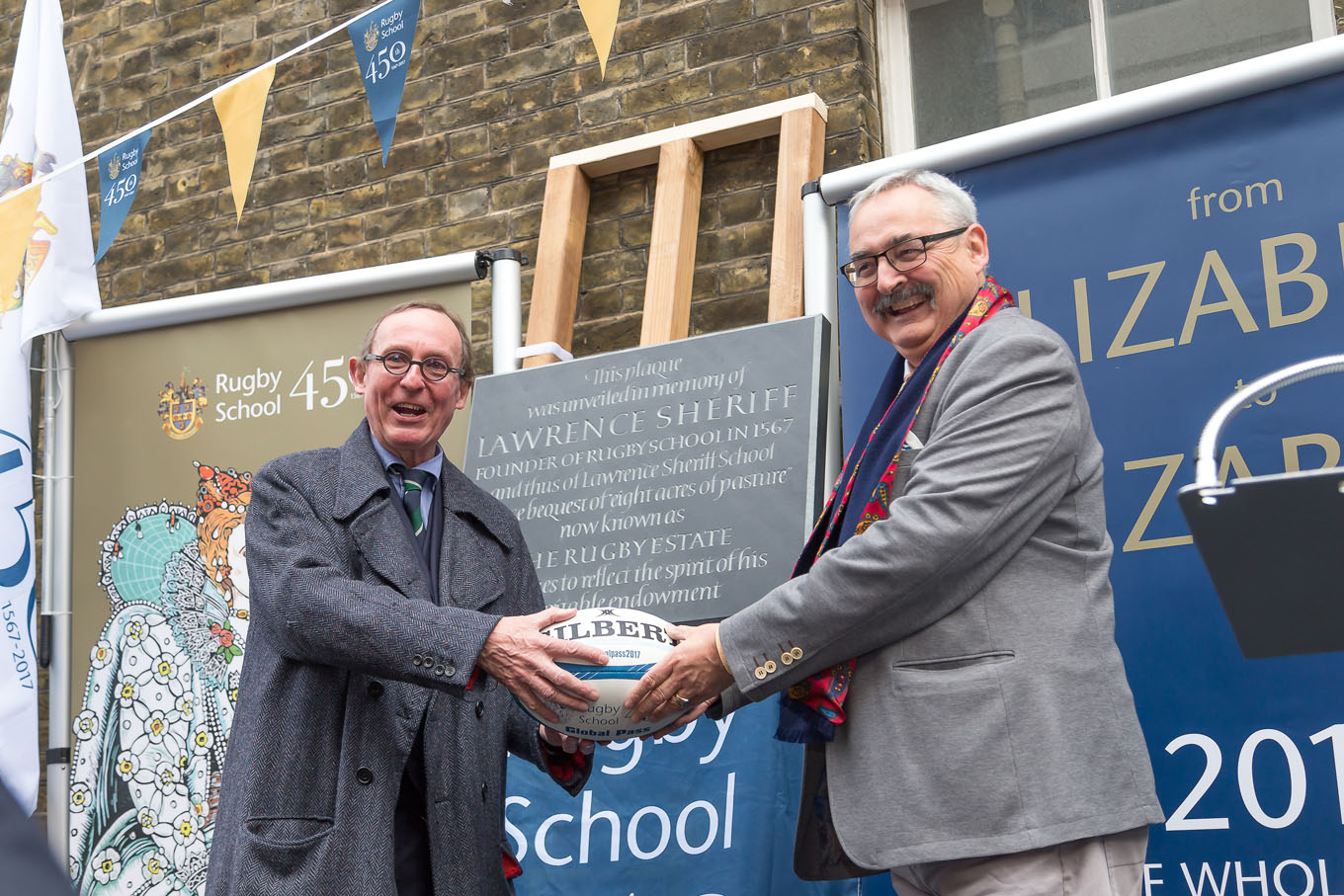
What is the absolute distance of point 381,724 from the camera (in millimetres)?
2654

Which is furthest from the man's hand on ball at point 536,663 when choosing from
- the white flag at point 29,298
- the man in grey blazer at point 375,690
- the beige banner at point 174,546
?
the white flag at point 29,298

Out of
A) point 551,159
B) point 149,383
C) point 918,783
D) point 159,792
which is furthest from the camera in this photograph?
point 551,159

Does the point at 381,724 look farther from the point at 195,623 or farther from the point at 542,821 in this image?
the point at 195,623

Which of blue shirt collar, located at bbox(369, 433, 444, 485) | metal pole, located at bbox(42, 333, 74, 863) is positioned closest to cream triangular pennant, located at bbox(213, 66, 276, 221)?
metal pole, located at bbox(42, 333, 74, 863)

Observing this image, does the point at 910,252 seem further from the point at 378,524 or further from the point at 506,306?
the point at 506,306

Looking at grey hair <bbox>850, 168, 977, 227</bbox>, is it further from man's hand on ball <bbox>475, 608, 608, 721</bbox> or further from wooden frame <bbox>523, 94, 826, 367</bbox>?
wooden frame <bbox>523, 94, 826, 367</bbox>

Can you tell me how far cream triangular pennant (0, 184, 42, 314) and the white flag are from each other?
0.01m

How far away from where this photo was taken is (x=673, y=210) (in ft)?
14.9

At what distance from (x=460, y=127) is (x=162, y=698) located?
235 centimetres

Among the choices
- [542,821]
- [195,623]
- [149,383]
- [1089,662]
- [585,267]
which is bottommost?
[542,821]

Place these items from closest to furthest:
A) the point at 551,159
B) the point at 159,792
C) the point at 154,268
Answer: the point at 159,792, the point at 551,159, the point at 154,268

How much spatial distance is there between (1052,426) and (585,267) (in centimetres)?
304

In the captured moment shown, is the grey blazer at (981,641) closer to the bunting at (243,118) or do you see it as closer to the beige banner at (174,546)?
the beige banner at (174,546)

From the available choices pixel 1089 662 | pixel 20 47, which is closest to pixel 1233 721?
pixel 1089 662
